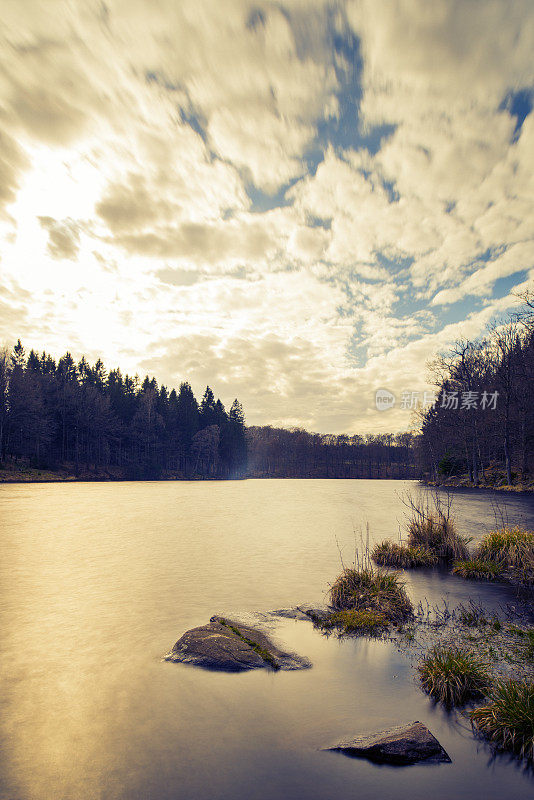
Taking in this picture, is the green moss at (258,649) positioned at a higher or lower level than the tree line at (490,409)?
lower

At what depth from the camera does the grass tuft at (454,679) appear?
21.2 feet

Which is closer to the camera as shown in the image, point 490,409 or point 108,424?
point 490,409

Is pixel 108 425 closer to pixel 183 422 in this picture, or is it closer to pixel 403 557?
pixel 183 422

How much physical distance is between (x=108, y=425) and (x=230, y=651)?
3447 inches

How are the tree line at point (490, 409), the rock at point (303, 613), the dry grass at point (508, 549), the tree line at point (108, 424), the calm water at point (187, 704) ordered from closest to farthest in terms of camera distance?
1. the calm water at point (187, 704)
2. the rock at point (303, 613)
3. the dry grass at point (508, 549)
4. the tree line at point (490, 409)
5. the tree line at point (108, 424)

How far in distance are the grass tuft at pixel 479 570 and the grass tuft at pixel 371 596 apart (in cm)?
391

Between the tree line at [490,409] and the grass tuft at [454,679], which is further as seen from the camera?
the tree line at [490,409]

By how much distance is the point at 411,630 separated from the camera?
31.0 ft

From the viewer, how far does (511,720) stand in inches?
213

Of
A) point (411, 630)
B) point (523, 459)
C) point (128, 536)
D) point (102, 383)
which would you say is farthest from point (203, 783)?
point (102, 383)

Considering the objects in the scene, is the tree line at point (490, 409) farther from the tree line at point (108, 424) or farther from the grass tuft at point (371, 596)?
the tree line at point (108, 424)

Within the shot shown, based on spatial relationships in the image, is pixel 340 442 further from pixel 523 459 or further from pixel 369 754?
pixel 369 754

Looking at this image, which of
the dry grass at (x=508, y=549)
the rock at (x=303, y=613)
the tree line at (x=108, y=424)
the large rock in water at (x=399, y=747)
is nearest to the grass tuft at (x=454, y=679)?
the large rock in water at (x=399, y=747)

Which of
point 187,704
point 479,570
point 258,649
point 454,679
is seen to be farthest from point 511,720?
point 479,570
